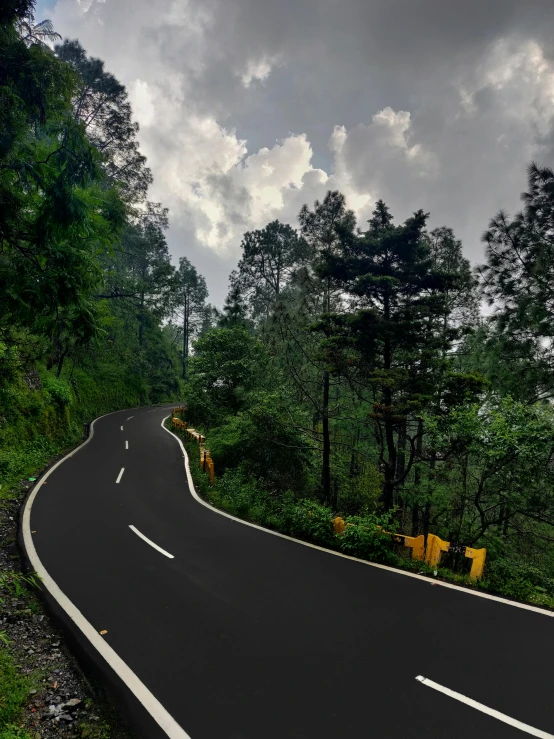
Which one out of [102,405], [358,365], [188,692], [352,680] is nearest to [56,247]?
[188,692]

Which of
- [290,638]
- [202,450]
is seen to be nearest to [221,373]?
[202,450]

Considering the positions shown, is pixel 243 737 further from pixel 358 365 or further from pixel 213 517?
pixel 358 365

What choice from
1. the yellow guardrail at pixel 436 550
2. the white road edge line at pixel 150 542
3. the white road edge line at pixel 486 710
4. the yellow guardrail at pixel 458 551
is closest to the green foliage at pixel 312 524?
the yellow guardrail at pixel 436 550

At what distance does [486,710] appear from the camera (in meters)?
3.53

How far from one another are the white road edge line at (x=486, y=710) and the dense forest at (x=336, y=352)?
2.80 meters

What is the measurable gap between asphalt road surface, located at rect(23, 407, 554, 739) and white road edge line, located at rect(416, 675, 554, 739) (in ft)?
0.06

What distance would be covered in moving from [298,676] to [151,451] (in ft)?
48.9

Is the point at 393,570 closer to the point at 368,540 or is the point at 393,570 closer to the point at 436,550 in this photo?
the point at 368,540

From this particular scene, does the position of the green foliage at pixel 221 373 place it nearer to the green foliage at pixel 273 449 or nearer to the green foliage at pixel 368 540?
the green foliage at pixel 273 449

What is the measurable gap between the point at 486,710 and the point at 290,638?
85.4 inches

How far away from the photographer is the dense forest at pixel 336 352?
5605mm

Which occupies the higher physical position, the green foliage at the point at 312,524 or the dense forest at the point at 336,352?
the dense forest at the point at 336,352

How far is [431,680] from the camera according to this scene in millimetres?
3932

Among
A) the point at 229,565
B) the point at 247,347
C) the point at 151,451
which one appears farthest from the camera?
the point at 247,347
